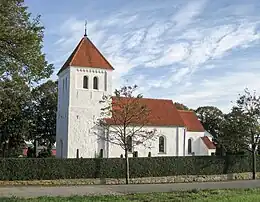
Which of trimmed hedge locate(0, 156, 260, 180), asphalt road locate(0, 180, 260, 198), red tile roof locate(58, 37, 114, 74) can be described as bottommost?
asphalt road locate(0, 180, 260, 198)

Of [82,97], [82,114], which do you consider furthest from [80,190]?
[82,97]

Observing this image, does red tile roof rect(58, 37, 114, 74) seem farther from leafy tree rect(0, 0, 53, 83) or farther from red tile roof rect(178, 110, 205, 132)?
leafy tree rect(0, 0, 53, 83)

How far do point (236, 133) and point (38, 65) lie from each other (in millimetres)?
29918

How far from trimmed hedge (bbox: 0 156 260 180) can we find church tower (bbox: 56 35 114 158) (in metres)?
14.9

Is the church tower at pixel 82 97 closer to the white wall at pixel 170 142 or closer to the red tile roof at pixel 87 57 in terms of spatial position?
the red tile roof at pixel 87 57

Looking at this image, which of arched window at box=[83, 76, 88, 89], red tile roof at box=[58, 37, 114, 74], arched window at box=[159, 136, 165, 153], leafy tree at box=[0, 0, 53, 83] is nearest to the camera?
leafy tree at box=[0, 0, 53, 83]

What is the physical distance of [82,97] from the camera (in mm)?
51719

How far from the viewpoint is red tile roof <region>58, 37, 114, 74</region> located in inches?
2057

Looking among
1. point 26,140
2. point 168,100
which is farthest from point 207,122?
point 26,140

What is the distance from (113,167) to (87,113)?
53.8 feet

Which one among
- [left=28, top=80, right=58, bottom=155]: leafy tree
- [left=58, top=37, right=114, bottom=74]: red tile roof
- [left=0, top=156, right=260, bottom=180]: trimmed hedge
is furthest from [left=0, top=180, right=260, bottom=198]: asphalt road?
[left=28, top=80, right=58, bottom=155]: leafy tree

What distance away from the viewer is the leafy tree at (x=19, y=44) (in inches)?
553

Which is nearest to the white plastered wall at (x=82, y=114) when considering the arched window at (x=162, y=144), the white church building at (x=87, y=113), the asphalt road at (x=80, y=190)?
the white church building at (x=87, y=113)

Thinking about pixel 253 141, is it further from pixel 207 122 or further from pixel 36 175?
pixel 207 122
